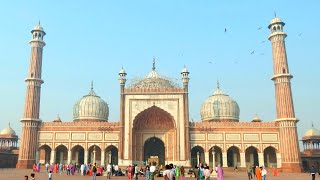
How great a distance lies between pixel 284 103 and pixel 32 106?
86.3 feet

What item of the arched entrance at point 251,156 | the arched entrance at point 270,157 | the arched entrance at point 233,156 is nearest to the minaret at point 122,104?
the arched entrance at point 233,156

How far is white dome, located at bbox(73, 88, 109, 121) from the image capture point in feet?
136

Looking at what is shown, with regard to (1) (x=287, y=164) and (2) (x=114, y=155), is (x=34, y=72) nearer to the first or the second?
(2) (x=114, y=155)

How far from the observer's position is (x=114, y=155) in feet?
123

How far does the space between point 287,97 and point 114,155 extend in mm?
19646

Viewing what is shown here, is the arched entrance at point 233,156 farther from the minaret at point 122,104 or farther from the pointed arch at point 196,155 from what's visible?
the minaret at point 122,104

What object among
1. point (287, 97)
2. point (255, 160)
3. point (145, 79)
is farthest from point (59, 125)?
point (287, 97)

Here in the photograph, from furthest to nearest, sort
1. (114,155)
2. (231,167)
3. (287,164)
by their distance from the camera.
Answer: (114,155), (231,167), (287,164)

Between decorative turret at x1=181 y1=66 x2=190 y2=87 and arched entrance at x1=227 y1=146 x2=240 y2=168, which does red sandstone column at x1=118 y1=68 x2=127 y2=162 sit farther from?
arched entrance at x1=227 y1=146 x2=240 y2=168

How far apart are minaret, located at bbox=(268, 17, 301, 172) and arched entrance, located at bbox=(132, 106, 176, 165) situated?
36.3ft

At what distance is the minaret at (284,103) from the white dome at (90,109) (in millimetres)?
21180

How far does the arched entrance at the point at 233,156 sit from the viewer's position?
3616cm

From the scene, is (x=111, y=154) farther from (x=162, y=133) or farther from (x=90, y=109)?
(x=90, y=109)

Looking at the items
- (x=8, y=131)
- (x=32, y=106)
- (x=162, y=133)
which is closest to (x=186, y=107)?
(x=162, y=133)
